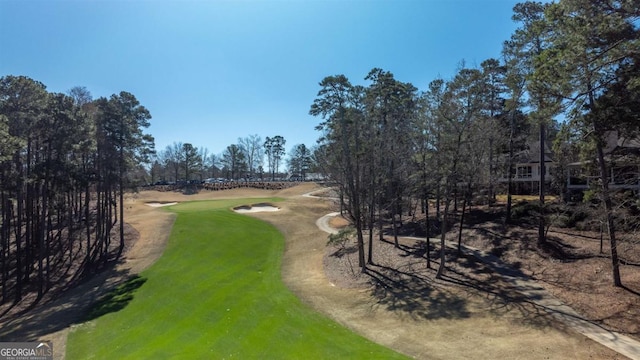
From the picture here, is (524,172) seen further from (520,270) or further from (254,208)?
(254,208)

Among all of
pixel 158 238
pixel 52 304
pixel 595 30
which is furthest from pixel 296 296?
pixel 158 238

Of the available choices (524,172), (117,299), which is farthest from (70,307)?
(524,172)

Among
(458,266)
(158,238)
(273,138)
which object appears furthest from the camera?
(273,138)

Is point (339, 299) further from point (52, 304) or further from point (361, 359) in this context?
point (52, 304)

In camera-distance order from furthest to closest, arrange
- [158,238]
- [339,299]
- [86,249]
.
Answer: [158,238] < [86,249] < [339,299]

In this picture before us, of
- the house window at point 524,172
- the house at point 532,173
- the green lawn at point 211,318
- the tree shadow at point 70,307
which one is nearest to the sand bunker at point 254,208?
the green lawn at point 211,318

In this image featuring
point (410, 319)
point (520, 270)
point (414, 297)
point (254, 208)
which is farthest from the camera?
point (254, 208)

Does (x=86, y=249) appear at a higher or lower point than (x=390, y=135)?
lower
